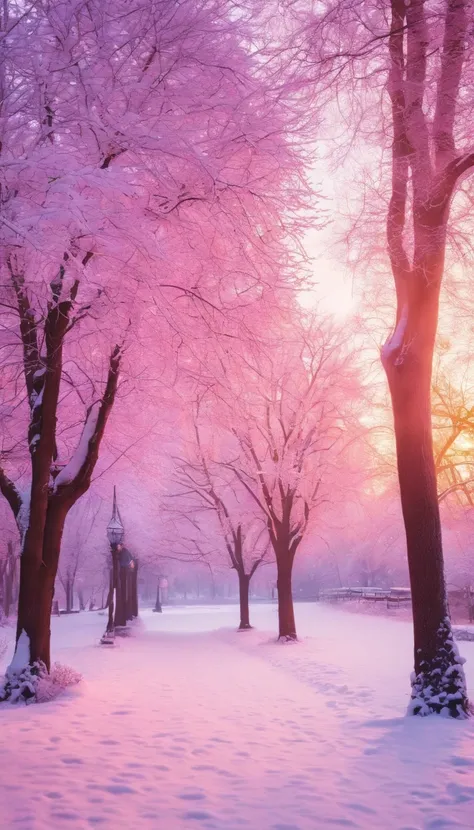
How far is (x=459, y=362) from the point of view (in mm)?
19672

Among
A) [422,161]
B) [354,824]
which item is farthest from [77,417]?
[354,824]

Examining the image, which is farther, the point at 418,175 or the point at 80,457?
the point at 80,457

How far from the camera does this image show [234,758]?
5.76m

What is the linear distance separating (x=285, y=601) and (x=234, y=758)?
15.2 meters

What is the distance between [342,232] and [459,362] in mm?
11244

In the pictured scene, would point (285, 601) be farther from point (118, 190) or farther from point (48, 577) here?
point (118, 190)

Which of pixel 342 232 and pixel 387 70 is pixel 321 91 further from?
pixel 342 232

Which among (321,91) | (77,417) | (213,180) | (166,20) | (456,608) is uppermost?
(166,20)

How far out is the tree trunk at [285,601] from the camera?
1995cm

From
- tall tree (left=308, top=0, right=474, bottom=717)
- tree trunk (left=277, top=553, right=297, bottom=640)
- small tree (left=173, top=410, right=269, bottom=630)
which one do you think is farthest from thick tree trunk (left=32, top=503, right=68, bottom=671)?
small tree (left=173, top=410, right=269, bottom=630)

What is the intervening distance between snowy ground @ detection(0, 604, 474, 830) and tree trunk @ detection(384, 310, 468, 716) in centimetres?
52

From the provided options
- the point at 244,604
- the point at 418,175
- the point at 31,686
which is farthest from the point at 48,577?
the point at 244,604

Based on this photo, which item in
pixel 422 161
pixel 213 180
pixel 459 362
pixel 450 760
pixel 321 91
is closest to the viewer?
pixel 450 760

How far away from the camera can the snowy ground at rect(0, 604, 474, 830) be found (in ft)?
13.8
